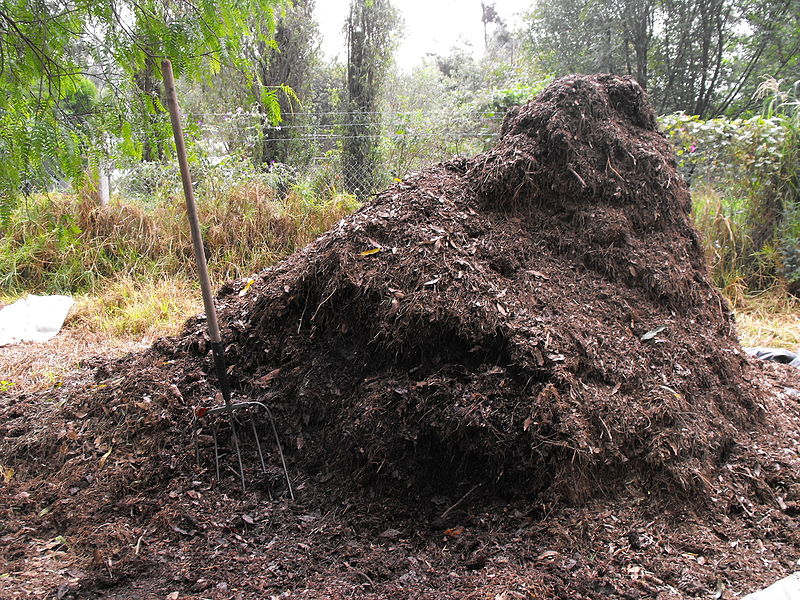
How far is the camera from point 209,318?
203 cm

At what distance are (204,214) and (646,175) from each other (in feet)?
13.4

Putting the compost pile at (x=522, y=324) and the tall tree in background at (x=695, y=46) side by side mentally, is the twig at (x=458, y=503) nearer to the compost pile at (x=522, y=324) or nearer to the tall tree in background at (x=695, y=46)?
the compost pile at (x=522, y=324)

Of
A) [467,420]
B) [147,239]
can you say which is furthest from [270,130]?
[467,420]

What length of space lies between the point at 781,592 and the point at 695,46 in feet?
25.5

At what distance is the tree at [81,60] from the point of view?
73.6 inches

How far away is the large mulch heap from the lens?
159 centimetres

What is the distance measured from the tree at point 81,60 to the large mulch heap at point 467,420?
93 centimetres

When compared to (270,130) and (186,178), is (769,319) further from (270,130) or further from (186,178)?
(270,130)

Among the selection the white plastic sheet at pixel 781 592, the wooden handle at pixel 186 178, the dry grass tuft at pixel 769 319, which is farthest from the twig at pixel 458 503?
the dry grass tuft at pixel 769 319

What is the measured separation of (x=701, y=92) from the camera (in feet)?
23.5

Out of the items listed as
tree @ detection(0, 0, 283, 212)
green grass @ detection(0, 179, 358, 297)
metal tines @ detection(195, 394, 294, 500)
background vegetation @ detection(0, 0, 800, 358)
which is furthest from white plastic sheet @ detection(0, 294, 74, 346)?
metal tines @ detection(195, 394, 294, 500)

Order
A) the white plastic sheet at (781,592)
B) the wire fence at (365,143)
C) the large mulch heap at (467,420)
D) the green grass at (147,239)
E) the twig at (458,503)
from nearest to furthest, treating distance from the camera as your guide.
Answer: the white plastic sheet at (781,592)
the large mulch heap at (467,420)
the twig at (458,503)
the green grass at (147,239)
the wire fence at (365,143)

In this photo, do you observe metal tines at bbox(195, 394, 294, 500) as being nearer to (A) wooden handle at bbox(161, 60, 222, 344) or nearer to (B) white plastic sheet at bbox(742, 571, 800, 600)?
(A) wooden handle at bbox(161, 60, 222, 344)

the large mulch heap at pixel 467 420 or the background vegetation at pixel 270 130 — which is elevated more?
the background vegetation at pixel 270 130
